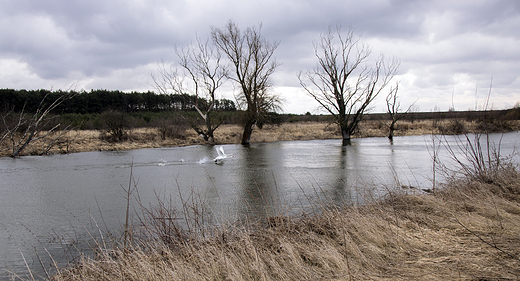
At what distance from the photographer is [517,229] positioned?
14.0 feet

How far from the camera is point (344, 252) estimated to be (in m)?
4.12

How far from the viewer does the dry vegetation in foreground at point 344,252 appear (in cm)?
341

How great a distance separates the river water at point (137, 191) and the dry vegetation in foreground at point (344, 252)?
569mm

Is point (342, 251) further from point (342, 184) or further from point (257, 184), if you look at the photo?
point (257, 184)

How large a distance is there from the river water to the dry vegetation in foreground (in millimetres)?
569

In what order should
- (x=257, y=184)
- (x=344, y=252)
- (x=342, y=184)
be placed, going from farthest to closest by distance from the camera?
(x=257, y=184)
(x=342, y=184)
(x=344, y=252)

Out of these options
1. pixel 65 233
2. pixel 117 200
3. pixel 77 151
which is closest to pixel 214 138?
pixel 77 151

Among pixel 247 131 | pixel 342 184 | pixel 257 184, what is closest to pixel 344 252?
pixel 342 184

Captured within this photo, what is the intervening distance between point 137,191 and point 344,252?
13.2ft

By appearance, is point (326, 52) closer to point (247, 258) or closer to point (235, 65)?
point (235, 65)

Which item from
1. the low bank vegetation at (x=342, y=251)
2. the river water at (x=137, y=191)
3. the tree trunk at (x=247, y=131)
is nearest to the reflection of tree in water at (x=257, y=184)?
the river water at (x=137, y=191)

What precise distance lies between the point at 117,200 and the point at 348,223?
20.9 ft

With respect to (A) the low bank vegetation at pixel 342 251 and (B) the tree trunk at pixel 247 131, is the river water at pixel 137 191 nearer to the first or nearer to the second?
(A) the low bank vegetation at pixel 342 251

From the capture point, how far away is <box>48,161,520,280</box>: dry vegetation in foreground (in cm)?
341
